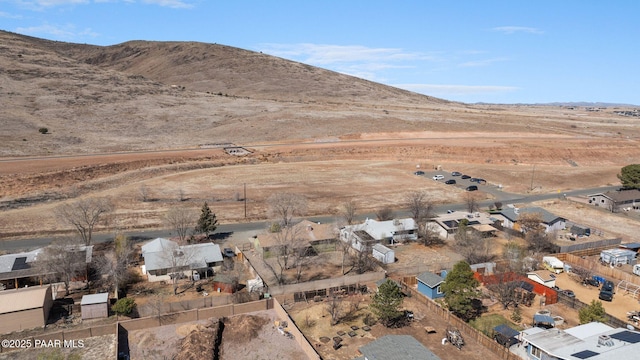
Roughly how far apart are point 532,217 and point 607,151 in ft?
263

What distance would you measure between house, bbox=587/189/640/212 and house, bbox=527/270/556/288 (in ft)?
125

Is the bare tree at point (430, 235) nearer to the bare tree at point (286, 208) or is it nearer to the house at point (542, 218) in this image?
the house at point (542, 218)

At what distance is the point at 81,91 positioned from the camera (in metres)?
150

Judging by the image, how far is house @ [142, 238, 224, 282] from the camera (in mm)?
42156

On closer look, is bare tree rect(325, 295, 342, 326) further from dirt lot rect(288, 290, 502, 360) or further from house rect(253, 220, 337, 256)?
house rect(253, 220, 337, 256)

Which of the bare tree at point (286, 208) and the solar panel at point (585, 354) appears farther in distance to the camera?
the bare tree at point (286, 208)

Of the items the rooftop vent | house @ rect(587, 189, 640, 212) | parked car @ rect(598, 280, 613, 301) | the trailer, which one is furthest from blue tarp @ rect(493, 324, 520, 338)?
house @ rect(587, 189, 640, 212)

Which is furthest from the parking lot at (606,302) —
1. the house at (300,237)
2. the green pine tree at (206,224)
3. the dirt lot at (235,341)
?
the green pine tree at (206,224)

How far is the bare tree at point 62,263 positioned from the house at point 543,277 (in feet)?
142

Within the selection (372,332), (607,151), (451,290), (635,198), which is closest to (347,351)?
(372,332)

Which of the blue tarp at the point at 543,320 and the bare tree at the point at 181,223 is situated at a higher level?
the bare tree at the point at 181,223

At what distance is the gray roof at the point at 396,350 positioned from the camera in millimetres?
27375

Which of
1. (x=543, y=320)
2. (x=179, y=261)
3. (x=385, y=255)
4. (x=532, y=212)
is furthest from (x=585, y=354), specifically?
(x=532, y=212)

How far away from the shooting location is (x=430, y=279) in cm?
3984
